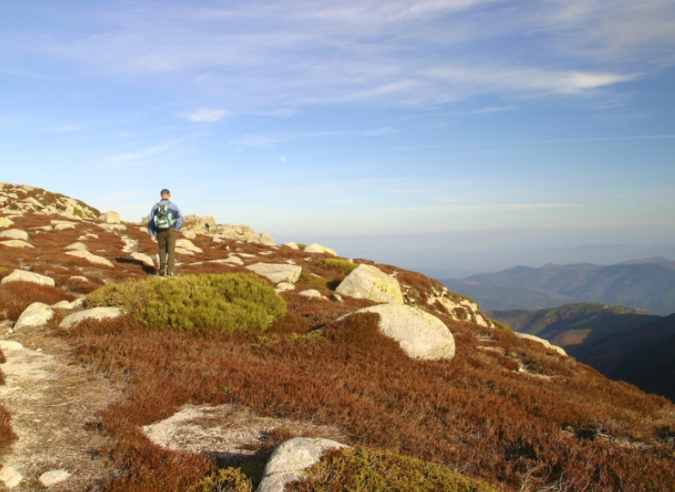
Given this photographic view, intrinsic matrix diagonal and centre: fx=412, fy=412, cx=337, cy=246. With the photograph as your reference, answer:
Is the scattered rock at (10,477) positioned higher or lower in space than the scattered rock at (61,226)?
lower

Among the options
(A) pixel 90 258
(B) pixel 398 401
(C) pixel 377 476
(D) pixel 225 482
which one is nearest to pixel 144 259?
(A) pixel 90 258

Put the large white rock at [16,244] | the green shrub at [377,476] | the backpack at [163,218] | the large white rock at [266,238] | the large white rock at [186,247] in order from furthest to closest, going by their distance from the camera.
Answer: the large white rock at [266,238] < the large white rock at [186,247] < the large white rock at [16,244] < the backpack at [163,218] < the green shrub at [377,476]

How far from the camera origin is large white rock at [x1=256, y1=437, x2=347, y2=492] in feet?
12.6

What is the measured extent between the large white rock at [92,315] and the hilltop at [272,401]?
5 centimetres

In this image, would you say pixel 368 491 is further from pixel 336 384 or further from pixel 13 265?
pixel 13 265

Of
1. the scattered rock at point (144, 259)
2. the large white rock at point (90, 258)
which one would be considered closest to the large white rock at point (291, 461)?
the large white rock at point (90, 258)

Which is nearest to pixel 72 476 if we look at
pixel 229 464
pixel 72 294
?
pixel 229 464

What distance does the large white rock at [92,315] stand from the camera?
1010 cm

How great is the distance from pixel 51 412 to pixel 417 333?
25.8 feet

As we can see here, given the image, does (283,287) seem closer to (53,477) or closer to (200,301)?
(200,301)

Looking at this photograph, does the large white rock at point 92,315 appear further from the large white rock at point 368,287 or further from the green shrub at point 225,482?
the large white rock at point 368,287

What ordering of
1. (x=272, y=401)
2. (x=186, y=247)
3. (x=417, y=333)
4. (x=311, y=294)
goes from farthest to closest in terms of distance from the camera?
(x=186, y=247), (x=311, y=294), (x=417, y=333), (x=272, y=401)

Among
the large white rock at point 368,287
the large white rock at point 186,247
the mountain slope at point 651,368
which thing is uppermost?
the large white rock at point 186,247

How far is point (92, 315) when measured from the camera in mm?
10367
